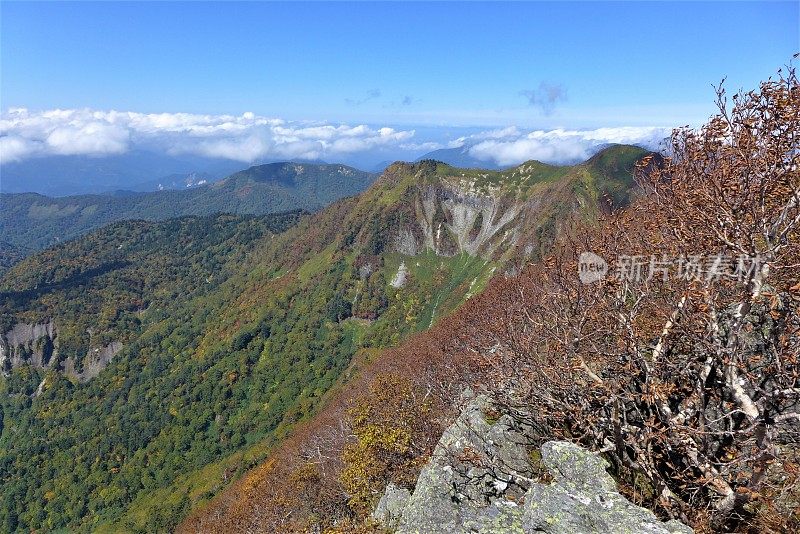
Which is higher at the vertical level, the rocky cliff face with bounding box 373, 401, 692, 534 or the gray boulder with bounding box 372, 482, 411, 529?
the rocky cliff face with bounding box 373, 401, 692, 534

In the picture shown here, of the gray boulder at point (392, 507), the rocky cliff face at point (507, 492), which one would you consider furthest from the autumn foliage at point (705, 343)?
the gray boulder at point (392, 507)

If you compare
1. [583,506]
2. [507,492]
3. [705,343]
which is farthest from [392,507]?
[705,343]

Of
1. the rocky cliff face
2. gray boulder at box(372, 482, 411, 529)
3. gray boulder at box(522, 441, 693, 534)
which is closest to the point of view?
gray boulder at box(522, 441, 693, 534)

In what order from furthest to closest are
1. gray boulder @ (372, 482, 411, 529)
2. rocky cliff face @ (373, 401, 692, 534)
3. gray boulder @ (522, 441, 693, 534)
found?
1. gray boulder @ (372, 482, 411, 529)
2. rocky cliff face @ (373, 401, 692, 534)
3. gray boulder @ (522, 441, 693, 534)

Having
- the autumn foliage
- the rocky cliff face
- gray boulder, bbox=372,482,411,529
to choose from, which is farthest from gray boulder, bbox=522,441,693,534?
gray boulder, bbox=372,482,411,529

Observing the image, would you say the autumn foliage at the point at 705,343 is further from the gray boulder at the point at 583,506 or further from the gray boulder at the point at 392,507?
the gray boulder at the point at 392,507

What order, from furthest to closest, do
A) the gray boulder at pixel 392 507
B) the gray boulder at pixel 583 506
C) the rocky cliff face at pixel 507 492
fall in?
1. the gray boulder at pixel 392 507
2. the rocky cliff face at pixel 507 492
3. the gray boulder at pixel 583 506

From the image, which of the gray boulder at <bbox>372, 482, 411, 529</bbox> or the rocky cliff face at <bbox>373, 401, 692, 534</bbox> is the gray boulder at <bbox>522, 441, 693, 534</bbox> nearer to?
the rocky cliff face at <bbox>373, 401, 692, 534</bbox>

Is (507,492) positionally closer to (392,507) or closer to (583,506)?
(583,506)

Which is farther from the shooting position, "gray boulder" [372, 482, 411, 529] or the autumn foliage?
"gray boulder" [372, 482, 411, 529]

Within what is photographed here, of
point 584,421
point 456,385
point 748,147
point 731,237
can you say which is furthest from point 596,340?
point 456,385
